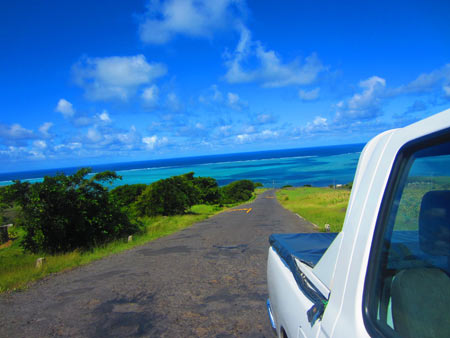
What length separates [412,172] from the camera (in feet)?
4.22

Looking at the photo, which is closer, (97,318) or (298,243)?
(298,243)

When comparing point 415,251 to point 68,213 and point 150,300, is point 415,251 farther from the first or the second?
point 68,213

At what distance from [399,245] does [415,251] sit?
0.09 m

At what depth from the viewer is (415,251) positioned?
4.70 ft

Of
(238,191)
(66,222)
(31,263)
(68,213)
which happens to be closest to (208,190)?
(238,191)

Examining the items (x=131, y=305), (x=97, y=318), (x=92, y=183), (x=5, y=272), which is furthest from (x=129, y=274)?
(x=92, y=183)

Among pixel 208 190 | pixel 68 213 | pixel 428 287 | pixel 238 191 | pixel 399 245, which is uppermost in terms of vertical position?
pixel 399 245

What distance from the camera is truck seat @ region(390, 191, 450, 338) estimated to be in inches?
46.6

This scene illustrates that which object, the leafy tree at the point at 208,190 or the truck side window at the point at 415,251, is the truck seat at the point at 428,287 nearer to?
the truck side window at the point at 415,251

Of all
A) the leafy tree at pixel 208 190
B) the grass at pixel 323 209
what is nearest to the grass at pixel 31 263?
the grass at pixel 323 209

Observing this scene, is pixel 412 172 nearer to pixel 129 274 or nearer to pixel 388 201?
pixel 388 201

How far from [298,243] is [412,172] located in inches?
80.3

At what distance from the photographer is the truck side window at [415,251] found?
1.22 meters

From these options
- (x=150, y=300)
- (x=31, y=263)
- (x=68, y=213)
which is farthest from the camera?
(x=68, y=213)
